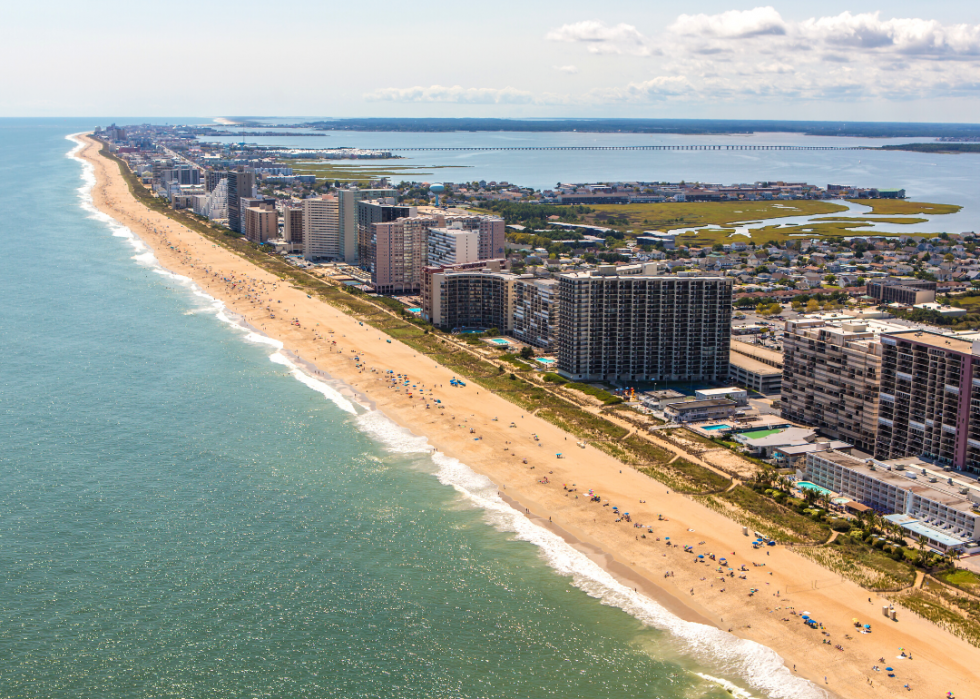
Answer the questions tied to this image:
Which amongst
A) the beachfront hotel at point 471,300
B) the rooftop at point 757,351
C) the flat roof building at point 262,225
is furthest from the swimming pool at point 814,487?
the flat roof building at point 262,225

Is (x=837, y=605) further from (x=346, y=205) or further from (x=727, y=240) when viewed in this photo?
(x=727, y=240)

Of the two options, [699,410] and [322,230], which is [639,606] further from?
[322,230]

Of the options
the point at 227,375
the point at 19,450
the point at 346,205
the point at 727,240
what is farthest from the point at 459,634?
the point at 727,240

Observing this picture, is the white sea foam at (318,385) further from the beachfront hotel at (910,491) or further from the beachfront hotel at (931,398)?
the beachfront hotel at (931,398)

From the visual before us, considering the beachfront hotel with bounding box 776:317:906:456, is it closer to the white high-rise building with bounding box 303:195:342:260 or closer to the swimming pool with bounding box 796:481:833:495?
the swimming pool with bounding box 796:481:833:495

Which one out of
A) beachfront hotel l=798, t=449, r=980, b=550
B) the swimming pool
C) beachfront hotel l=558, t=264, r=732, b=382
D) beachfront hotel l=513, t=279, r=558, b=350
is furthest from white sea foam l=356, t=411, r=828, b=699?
beachfront hotel l=513, t=279, r=558, b=350

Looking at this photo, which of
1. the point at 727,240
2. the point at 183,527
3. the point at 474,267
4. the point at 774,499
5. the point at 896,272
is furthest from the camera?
the point at 727,240
